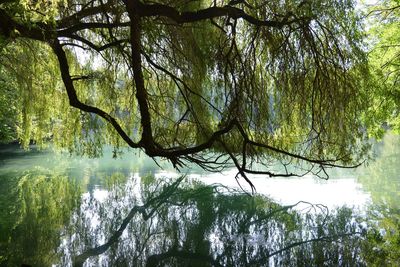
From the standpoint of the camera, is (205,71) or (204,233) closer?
(205,71)

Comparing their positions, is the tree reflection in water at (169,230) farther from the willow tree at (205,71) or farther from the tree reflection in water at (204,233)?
the willow tree at (205,71)

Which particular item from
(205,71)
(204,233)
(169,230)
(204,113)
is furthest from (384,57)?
(169,230)

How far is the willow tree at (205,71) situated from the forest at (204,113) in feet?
0.07

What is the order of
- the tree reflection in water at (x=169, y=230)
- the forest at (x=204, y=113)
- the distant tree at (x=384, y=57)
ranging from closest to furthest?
the forest at (x=204, y=113), the tree reflection in water at (x=169, y=230), the distant tree at (x=384, y=57)

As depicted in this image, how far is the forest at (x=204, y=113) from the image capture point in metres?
3.37

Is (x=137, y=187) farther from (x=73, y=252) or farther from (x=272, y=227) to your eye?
(x=73, y=252)

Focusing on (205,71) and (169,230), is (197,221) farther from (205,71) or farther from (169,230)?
(205,71)

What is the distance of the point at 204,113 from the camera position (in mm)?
5945

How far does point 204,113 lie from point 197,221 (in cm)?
156

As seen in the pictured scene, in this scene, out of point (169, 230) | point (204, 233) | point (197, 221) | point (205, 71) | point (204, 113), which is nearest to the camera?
point (205, 71)

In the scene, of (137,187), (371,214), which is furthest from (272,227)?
(137,187)

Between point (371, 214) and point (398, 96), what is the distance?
1.83 meters

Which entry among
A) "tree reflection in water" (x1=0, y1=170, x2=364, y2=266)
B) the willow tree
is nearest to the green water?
"tree reflection in water" (x1=0, y1=170, x2=364, y2=266)

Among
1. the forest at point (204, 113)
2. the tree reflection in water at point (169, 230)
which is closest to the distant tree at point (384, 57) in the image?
the forest at point (204, 113)
